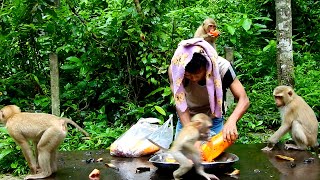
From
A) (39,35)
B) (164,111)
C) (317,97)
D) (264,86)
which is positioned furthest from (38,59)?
(317,97)

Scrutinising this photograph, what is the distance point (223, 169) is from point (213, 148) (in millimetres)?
195

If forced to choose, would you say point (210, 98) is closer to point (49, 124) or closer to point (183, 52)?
point (183, 52)

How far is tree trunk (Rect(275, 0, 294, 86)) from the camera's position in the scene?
8016 mm

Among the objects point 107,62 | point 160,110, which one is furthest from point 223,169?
point 107,62

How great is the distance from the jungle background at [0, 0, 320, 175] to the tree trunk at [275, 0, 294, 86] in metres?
0.37

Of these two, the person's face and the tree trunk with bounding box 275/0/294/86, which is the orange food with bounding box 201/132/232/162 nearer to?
the person's face

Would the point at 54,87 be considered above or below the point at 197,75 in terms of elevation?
below

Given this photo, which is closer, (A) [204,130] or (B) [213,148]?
(A) [204,130]

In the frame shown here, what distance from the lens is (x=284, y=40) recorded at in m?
8.07

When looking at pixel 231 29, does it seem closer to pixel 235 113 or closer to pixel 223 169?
pixel 235 113

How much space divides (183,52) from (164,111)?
3.09 meters

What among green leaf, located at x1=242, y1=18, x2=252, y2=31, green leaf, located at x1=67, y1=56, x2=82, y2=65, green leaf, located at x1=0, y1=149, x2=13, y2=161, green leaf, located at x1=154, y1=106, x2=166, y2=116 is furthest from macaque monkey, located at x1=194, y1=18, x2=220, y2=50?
green leaf, located at x1=0, y1=149, x2=13, y2=161

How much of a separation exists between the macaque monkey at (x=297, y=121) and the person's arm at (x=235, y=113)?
48.6 inches

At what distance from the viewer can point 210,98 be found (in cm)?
472
